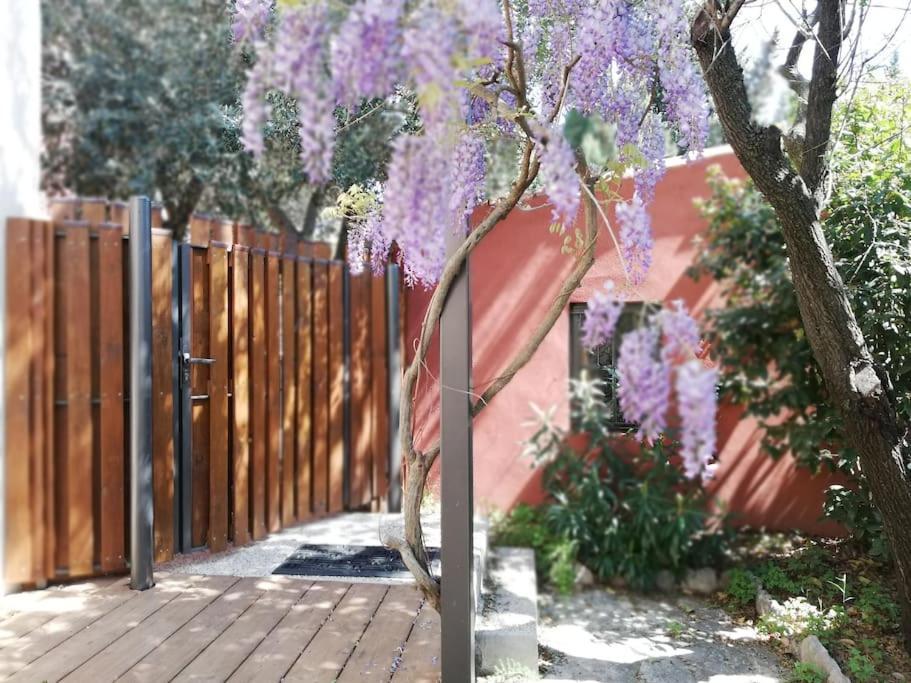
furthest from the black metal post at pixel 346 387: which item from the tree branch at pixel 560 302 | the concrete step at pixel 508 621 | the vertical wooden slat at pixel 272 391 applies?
the tree branch at pixel 560 302

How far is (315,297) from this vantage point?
157 inches

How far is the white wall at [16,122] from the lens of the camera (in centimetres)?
288

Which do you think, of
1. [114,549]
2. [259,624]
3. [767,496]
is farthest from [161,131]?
[767,496]

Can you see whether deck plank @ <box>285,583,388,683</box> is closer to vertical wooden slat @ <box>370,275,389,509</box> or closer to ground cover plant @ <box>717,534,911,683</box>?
vertical wooden slat @ <box>370,275,389,509</box>

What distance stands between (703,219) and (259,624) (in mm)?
3255

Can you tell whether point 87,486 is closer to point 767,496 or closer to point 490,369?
point 490,369

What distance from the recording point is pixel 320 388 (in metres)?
4.00

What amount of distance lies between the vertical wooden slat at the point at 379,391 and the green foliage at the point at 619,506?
91 centimetres

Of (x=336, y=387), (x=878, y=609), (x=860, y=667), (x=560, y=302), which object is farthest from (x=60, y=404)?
(x=878, y=609)

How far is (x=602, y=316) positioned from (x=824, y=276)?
1328 millimetres

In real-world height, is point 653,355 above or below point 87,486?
above

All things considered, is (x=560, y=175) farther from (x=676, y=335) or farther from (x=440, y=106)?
(x=676, y=335)

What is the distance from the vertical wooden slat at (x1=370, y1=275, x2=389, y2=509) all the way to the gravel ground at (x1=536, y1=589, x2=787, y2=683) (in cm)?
116

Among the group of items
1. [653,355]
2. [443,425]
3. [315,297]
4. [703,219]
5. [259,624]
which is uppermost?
[703,219]
